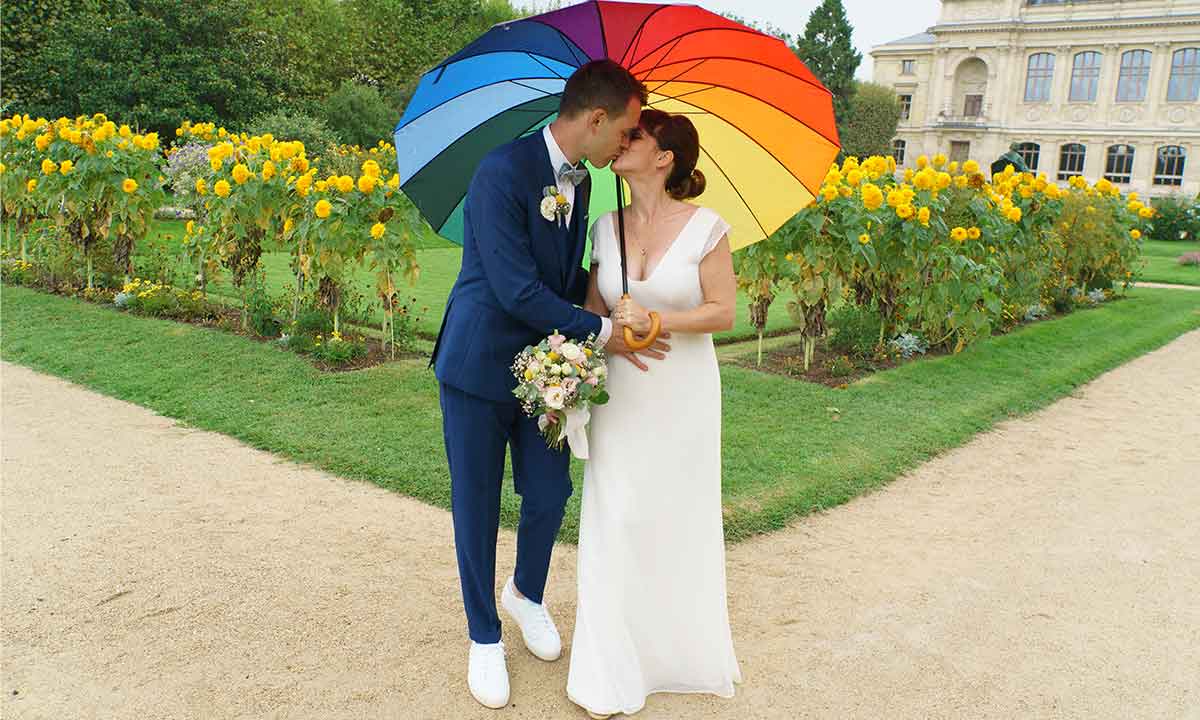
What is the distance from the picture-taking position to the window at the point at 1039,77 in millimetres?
56844

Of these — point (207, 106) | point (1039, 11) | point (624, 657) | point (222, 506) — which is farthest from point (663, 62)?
point (1039, 11)

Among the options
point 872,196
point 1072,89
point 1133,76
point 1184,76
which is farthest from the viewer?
point 1072,89

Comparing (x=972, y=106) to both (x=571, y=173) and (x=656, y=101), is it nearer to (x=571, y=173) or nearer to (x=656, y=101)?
(x=656, y=101)

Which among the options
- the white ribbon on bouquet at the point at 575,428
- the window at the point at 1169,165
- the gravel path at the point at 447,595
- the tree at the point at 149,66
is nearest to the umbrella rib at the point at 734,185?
the white ribbon on bouquet at the point at 575,428

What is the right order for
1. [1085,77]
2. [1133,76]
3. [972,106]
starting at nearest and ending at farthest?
[1133,76] < [1085,77] < [972,106]


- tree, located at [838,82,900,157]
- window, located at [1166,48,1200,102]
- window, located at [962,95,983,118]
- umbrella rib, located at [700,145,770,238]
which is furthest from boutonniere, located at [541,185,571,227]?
window, located at [962,95,983,118]

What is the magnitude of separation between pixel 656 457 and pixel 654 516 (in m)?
0.20

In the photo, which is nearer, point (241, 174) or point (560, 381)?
point (560, 381)

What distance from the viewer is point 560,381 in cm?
273

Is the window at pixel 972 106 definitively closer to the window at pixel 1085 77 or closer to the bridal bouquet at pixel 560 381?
the window at pixel 1085 77

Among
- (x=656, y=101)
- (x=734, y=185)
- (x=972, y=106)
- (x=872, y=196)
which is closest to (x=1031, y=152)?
(x=972, y=106)

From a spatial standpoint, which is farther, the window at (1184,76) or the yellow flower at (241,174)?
the window at (1184,76)

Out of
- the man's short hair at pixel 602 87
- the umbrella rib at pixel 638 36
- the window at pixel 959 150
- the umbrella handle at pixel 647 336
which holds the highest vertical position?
the window at pixel 959 150

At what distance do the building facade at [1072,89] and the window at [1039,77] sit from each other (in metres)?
0.06
